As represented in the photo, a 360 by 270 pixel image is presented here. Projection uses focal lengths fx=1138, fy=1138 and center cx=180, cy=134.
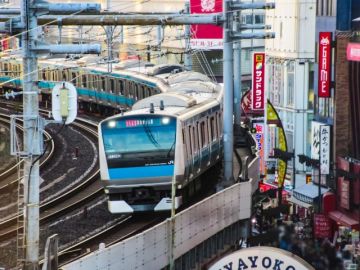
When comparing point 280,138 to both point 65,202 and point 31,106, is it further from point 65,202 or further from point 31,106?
point 31,106

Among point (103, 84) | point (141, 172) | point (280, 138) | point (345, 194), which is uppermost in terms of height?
point (141, 172)

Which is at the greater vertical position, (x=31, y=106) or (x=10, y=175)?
(x=31, y=106)

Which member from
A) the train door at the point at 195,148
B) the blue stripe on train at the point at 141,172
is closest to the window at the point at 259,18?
the train door at the point at 195,148

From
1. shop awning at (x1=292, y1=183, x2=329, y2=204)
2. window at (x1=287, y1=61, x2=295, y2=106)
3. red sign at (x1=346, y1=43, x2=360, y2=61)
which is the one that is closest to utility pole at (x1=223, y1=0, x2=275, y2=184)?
red sign at (x1=346, y1=43, x2=360, y2=61)

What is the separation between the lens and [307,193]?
34688mm

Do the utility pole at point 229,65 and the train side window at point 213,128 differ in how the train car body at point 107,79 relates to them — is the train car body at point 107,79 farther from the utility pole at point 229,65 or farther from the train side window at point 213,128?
the utility pole at point 229,65

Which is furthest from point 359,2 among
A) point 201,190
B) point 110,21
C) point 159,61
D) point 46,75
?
point 159,61

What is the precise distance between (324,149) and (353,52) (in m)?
2.95

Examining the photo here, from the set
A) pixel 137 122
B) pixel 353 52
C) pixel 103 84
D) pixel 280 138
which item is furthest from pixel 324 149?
pixel 103 84

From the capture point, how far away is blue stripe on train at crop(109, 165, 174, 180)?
2167cm

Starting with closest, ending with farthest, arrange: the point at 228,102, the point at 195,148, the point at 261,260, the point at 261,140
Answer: the point at 261,260
the point at 195,148
the point at 228,102
the point at 261,140

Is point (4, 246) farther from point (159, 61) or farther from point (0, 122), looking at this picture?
point (159, 61)

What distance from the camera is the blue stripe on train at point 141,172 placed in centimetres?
2167

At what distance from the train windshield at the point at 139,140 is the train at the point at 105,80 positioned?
11385 mm
